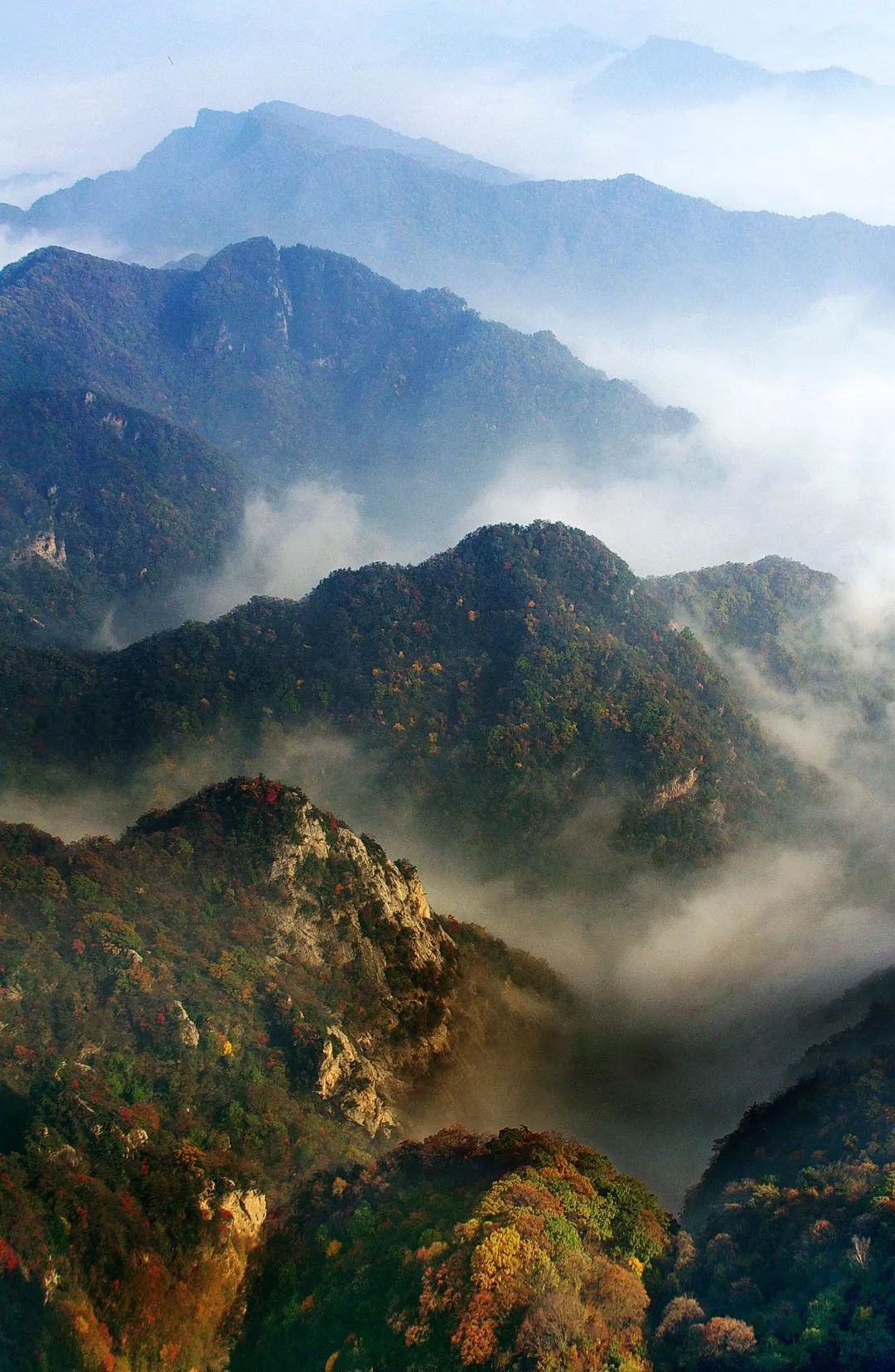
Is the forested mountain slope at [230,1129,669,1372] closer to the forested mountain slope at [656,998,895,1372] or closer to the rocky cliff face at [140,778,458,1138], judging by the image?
the forested mountain slope at [656,998,895,1372]

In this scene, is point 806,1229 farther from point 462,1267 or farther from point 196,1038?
point 196,1038

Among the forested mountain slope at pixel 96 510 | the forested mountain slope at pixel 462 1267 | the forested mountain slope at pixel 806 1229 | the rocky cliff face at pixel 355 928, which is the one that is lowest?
the forested mountain slope at pixel 462 1267

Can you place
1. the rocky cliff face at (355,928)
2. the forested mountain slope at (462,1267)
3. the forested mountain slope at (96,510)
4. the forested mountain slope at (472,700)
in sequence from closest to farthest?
the forested mountain slope at (462,1267) → the rocky cliff face at (355,928) → the forested mountain slope at (472,700) → the forested mountain slope at (96,510)

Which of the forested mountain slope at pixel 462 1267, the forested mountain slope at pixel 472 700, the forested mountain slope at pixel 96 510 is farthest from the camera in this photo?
the forested mountain slope at pixel 96 510

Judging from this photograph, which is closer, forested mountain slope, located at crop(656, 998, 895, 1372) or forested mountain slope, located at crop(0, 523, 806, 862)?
forested mountain slope, located at crop(656, 998, 895, 1372)

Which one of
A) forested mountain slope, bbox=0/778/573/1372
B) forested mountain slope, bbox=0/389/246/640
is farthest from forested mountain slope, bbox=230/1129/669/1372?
forested mountain slope, bbox=0/389/246/640

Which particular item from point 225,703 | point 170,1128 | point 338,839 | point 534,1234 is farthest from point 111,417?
point 534,1234

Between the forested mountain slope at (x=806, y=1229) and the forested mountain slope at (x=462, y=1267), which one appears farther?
the forested mountain slope at (x=462, y=1267)

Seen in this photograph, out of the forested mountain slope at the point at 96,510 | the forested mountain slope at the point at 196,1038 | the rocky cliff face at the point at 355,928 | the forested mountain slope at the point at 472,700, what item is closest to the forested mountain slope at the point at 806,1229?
the forested mountain slope at the point at 196,1038

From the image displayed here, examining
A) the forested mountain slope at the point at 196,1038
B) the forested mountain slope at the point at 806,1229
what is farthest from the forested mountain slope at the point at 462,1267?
the forested mountain slope at the point at 806,1229

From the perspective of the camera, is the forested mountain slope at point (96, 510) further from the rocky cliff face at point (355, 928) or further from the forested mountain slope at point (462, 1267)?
the forested mountain slope at point (462, 1267)

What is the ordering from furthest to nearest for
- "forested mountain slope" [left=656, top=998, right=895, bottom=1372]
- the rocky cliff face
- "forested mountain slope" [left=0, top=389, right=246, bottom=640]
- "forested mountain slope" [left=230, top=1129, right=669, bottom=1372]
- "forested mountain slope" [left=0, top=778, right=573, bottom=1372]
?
1. "forested mountain slope" [left=0, top=389, right=246, bottom=640]
2. the rocky cliff face
3. "forested mountain slope" [left=0, top=778, right=573, bottom=1372]
4. "forested mountain slope" [left=230, top=1129, right=669, bottom=1372]
5. "forested mountain slope" [left=656, top=998, right=895, bottom=1372]

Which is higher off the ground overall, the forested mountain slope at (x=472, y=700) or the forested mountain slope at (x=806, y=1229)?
the forested mountain slope at (x=472, y=700)

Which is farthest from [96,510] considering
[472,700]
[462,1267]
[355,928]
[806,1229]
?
[806,1229]
